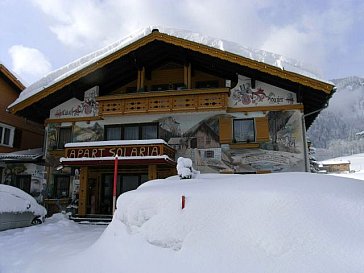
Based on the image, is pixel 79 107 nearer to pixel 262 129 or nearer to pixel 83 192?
pixel 83 192

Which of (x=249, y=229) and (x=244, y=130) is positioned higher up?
(x=244, y=130)

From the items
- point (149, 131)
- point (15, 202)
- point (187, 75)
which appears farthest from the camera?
point (149, 131)

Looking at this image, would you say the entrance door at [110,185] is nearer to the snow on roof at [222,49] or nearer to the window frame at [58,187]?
the window frame at [58,187]

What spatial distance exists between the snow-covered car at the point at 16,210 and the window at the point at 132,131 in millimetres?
5526

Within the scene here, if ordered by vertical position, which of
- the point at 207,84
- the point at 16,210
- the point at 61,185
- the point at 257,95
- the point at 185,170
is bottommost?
the point at 16,210

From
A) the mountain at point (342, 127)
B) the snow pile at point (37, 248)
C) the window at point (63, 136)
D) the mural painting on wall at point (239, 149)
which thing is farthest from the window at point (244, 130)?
the mountain at point (342, 127)

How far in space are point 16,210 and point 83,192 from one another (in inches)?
158

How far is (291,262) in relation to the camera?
3529 millimetres

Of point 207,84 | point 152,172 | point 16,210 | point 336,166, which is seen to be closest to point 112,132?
point 152,172

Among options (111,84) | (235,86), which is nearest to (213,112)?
(235,86)

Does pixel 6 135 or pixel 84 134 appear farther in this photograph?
pixel 6 135

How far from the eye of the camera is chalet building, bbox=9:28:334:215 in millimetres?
15172

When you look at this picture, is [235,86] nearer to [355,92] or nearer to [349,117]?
[349,117]

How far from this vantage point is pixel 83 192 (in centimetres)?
1562
